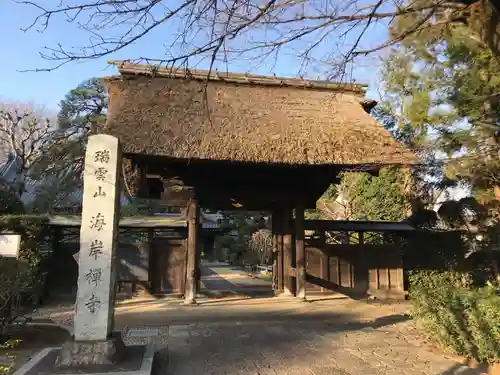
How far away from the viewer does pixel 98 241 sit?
4.86 m

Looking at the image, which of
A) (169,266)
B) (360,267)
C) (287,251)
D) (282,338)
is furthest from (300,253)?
(169,266)

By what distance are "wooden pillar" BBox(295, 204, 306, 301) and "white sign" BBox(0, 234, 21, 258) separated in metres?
6.23

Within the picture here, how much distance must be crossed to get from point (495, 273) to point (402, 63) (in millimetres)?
6167

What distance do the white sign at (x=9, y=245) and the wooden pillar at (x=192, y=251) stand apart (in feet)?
12.1

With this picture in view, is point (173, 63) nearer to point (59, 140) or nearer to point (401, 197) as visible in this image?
point (401, 197)

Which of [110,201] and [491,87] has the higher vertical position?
[491,87]

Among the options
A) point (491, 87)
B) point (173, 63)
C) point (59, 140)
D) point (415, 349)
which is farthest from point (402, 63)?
point (59, 140)

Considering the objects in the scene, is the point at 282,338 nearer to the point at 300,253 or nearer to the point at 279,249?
the point at 300,253

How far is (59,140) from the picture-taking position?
18.5m

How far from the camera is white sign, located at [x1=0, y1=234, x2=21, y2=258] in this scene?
341 inches

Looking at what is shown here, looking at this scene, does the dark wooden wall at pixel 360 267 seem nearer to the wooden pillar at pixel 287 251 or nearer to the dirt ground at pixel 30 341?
the wooden pillar at pixel 287 251

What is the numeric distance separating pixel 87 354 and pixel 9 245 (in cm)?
548

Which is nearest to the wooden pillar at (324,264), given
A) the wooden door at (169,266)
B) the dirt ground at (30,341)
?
the wooden door at (169,266)

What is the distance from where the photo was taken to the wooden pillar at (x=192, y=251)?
9.05m
